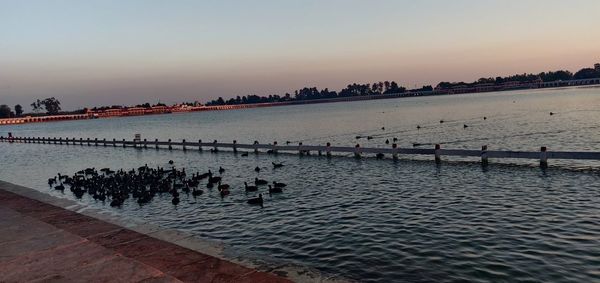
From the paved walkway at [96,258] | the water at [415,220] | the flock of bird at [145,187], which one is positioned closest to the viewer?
the paved walkway at [96,258]

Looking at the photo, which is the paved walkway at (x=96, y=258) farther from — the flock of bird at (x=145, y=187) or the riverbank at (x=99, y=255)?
the flock of bird at (x=145, y=187)

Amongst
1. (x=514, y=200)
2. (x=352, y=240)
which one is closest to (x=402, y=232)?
(x=352, y=240)

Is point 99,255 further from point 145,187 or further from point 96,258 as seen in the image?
point 145,187

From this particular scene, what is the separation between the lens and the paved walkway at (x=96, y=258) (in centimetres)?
795

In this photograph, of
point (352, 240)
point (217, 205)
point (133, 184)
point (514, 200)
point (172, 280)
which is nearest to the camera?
point (172, 280)

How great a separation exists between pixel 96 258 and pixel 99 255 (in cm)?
19

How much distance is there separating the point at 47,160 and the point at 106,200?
98.6 ft

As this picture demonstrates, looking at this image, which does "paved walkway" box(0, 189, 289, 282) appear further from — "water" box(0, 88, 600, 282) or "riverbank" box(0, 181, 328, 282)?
"water" box(0, 88, 600, 282)

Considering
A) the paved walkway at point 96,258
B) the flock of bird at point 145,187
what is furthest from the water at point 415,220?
the paved walkway at point 96,258

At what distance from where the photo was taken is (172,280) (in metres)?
7.57

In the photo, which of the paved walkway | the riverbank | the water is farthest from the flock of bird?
the paved walkway

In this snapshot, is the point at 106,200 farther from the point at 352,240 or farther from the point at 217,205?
the point at 352,240

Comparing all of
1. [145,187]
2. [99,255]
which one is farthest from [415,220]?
[145,187]

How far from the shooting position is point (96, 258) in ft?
29.4
